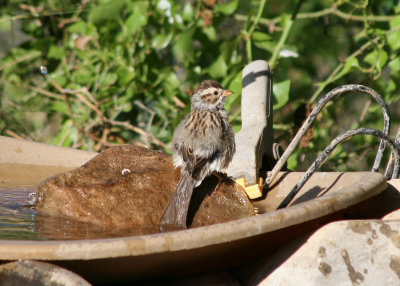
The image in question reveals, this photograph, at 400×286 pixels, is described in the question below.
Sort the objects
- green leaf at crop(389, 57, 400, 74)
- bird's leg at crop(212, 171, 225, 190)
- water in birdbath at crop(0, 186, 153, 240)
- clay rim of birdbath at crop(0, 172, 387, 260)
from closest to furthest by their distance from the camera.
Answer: clay rim of birdbath at crop(0, 172, 387, 260) → water in birdbath at crop(0, 186, 153, 240) → bird's leg at crop(212, 171, 225, 190) → green leaf at crop(389, 57, 400, 74)

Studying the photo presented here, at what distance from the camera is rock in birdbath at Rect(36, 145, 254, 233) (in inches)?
126

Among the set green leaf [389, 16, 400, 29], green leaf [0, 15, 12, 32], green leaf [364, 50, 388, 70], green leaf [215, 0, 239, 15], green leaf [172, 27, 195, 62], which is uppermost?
green leaf [389, 16, 400, 29]

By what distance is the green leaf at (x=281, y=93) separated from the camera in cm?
531

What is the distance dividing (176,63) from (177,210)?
3538 millimetres

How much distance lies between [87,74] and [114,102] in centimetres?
39

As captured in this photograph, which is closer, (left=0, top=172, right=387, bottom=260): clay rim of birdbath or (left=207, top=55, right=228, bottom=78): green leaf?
(left=0, top=172, right=387, bottom=260): clay rim of birdbath

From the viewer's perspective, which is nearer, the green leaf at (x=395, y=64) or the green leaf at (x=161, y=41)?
the green leaf at (x=395, y=64)

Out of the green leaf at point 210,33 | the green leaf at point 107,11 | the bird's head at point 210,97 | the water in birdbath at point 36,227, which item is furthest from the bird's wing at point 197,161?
the green leaf at point 107,11

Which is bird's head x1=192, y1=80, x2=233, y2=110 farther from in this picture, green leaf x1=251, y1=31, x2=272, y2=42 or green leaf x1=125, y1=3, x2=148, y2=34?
green leaf x1=125, y1=3, x2=148, y2=34

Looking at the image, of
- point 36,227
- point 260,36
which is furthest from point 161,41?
point 36,227

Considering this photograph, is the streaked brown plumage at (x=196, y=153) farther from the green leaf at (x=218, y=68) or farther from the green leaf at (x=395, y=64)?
the green leaf at (x=395, y=64)

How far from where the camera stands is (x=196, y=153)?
3658 mm

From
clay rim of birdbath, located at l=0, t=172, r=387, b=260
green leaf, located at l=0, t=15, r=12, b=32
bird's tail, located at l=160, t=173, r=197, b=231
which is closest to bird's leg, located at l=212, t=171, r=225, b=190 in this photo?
bird's tail, located at l=160, t=173, r=197, b=231

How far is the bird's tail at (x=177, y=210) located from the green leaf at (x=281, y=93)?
219 cm
